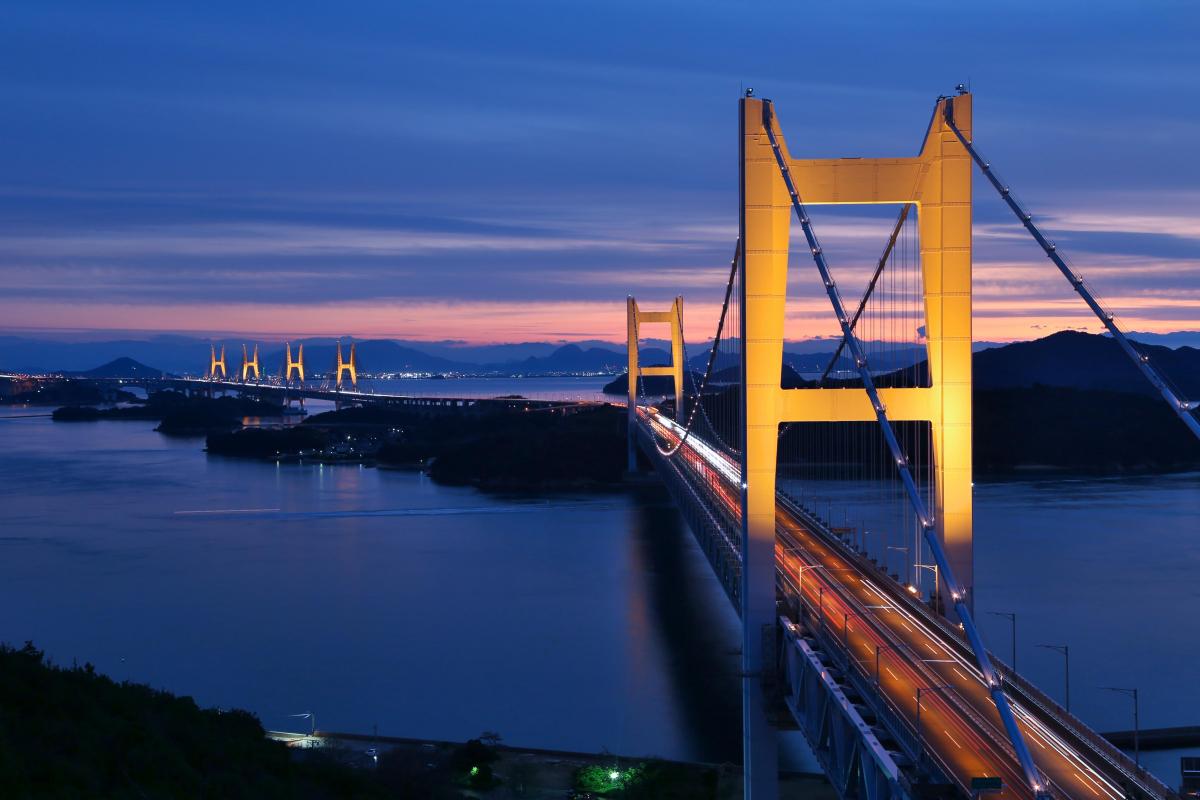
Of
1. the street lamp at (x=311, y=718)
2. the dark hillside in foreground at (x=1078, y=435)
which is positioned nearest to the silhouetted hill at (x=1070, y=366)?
the dark hillside in foreground at (x=1078, y=435)

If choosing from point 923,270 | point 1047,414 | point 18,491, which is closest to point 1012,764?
point 923,270

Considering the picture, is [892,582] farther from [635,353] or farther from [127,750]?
[635,353]

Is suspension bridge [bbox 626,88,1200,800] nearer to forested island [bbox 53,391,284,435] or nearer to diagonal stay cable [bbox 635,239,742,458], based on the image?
diagonal stay cable [bbox 635,239,742,458]

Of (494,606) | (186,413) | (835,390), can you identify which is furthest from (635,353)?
(186,413)

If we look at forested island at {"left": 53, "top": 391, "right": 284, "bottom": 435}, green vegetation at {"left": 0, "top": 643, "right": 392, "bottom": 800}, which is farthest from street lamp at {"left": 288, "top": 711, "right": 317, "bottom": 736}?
forested island at {"left": 53, "top": 391, "right": 284, "bottom": 435}

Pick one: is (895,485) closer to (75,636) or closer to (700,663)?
(700,663)

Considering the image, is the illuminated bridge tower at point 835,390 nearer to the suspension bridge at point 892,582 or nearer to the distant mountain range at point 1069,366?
the suspension bridge at point 892,582
